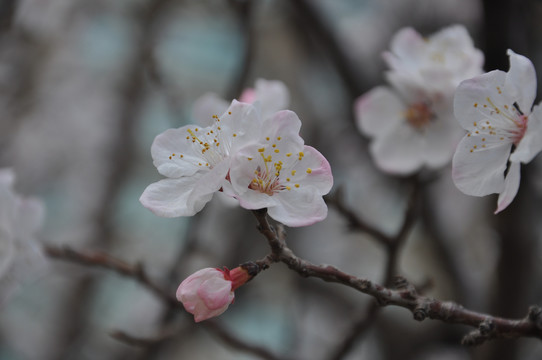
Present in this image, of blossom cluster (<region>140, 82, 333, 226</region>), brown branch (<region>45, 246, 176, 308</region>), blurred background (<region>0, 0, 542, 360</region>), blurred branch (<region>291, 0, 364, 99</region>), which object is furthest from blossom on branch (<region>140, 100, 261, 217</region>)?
blurred branch (<region>291, 0, 364, 99</region>)

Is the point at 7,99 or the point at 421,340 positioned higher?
the point at 7,99

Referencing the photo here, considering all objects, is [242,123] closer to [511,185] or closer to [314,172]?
[314,172]

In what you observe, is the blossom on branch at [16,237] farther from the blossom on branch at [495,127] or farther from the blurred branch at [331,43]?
the blurred branch at [331,43]

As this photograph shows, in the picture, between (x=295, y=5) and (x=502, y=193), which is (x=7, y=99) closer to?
(x=295, y=5)

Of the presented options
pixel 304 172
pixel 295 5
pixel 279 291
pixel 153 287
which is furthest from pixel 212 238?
pixel 304 172

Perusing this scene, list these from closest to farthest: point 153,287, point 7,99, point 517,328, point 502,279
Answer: point 517,328 → point 153,287 → point 502,279 → point 7,99

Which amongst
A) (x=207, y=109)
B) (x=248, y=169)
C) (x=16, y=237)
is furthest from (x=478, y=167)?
(x=16, y=237)
